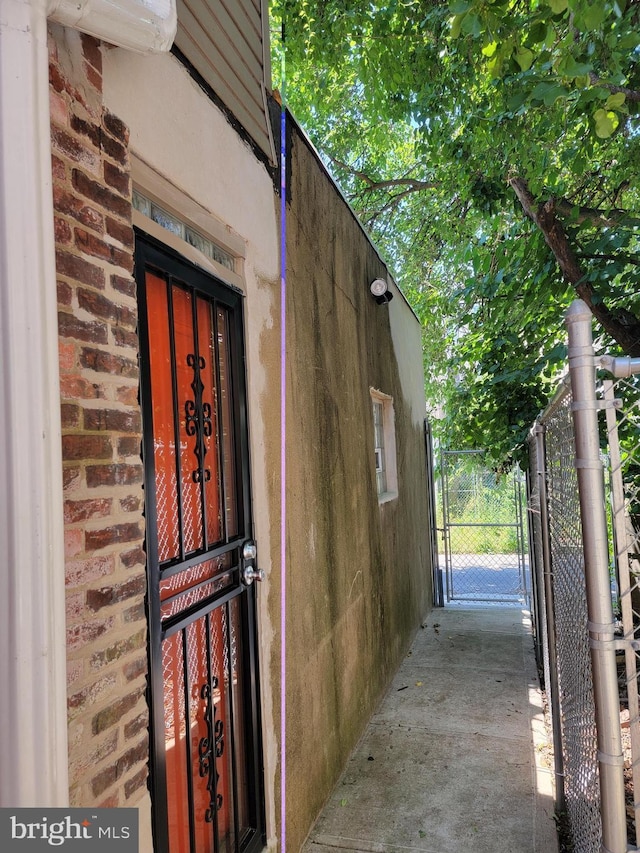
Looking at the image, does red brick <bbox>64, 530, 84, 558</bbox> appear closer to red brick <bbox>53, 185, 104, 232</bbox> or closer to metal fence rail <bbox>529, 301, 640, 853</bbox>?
red brick <bbox>53, 185, 104, 232</bbox>

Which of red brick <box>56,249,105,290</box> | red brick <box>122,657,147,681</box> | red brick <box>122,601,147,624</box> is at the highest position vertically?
red brick <box>56,249,105,290</box>

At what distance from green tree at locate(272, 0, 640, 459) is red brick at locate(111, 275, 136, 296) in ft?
6.01

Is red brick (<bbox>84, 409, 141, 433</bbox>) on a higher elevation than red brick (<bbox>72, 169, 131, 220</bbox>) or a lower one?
lower

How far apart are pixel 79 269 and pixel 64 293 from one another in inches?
3.7

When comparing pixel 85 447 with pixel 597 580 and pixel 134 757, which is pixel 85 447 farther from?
pixel 597 580

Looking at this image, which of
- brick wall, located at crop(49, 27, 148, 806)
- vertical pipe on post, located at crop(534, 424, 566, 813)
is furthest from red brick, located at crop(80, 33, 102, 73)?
vertical pipe on post, located at crop(534, 424, 566, 813)

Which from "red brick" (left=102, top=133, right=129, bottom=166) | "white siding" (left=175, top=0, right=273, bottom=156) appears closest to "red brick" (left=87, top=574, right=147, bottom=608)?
"red brick" (left=102, top=133, right=129, bottom=166)

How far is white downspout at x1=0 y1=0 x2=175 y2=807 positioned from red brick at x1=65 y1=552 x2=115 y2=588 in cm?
17

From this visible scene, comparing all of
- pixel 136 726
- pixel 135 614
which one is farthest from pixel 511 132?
pixel 136 726

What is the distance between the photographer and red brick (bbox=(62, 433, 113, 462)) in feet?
4.71

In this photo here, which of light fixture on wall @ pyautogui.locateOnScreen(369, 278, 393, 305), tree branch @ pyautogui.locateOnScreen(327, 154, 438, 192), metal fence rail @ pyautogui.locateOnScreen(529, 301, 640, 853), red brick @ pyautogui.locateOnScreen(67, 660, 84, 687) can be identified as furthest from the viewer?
tree branch @ pyautogui.locateOnScreen(327, 154, 438, 192)

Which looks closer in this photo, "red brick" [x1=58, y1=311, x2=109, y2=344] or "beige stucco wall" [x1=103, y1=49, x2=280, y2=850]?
"red brick" [x1=58, y1=311, x2=109, y2=344]

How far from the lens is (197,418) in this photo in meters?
2.29

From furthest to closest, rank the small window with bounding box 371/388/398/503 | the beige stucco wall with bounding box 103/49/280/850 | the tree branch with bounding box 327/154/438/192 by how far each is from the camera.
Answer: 1. the tree branch with bounding box 327/154/438/192
2. the small window with bounding box 371/388/398/503
3. the beige stucco wall with bounding box 103/49/280/850
